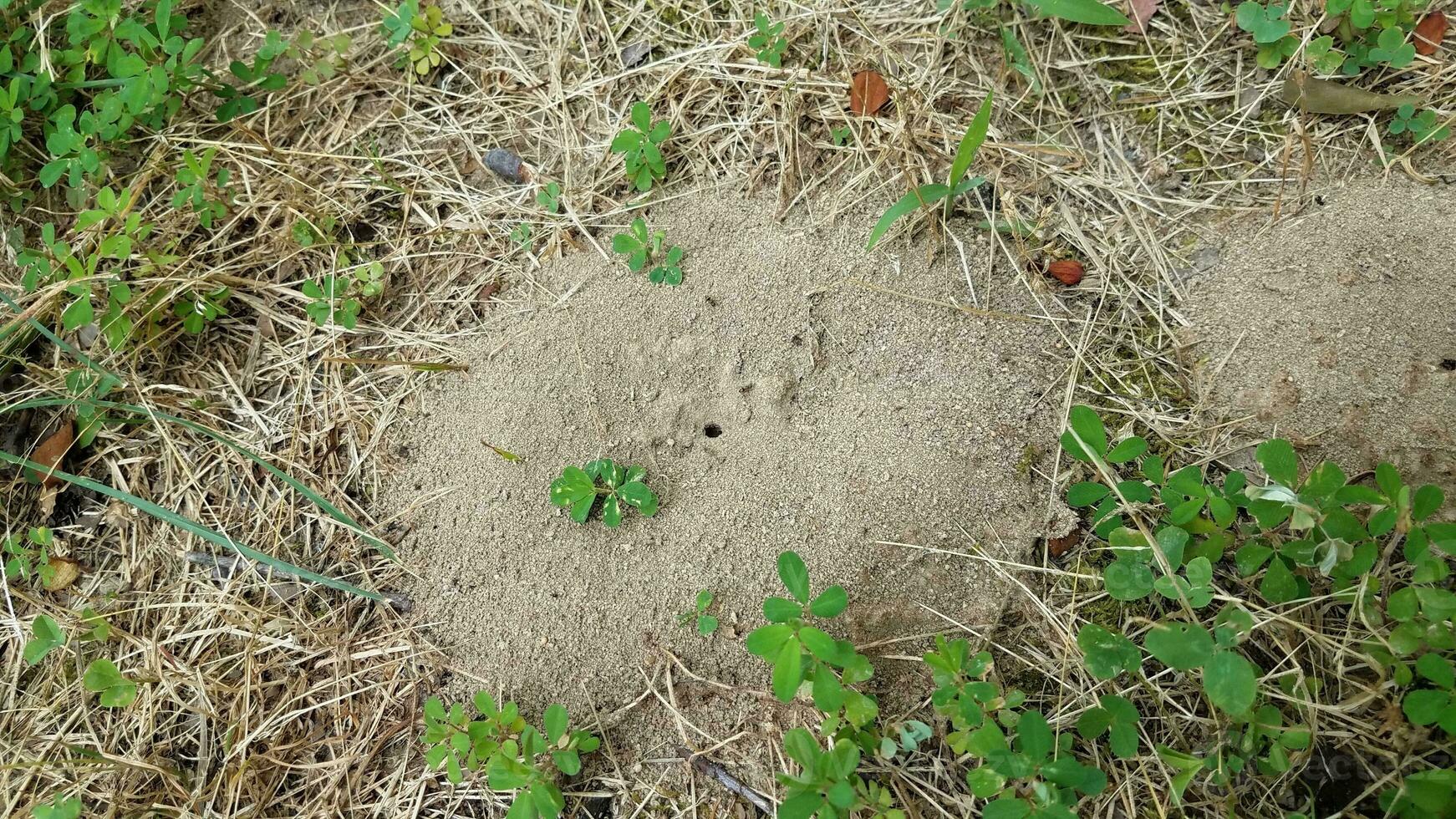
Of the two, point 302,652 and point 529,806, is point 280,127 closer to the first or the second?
point 302,652

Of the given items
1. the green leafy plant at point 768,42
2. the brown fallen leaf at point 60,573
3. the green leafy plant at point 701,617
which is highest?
the green leafy plant at point 768,42

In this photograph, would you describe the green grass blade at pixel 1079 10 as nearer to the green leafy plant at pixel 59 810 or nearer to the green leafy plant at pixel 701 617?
the green leafy plant at pixel 701 617

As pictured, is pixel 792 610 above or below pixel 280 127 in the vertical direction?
below

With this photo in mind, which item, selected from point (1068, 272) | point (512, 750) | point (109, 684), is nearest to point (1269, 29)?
point (1068, 272)

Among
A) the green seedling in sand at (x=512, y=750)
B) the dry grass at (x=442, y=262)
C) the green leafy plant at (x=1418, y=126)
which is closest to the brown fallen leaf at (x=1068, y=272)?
the dry grass at (x=442, y=262)

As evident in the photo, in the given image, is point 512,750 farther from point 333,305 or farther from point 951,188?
point 951,188

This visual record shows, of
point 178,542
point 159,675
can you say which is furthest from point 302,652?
point 178,542

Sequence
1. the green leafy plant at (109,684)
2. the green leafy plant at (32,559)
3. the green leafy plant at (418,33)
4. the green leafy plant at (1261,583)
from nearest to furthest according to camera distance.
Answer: the green leafy plant at (1261,583) < the green leafy plant at (109,684) < the green leafy plant at (32,559) < the green leafy plant at (418,33)
